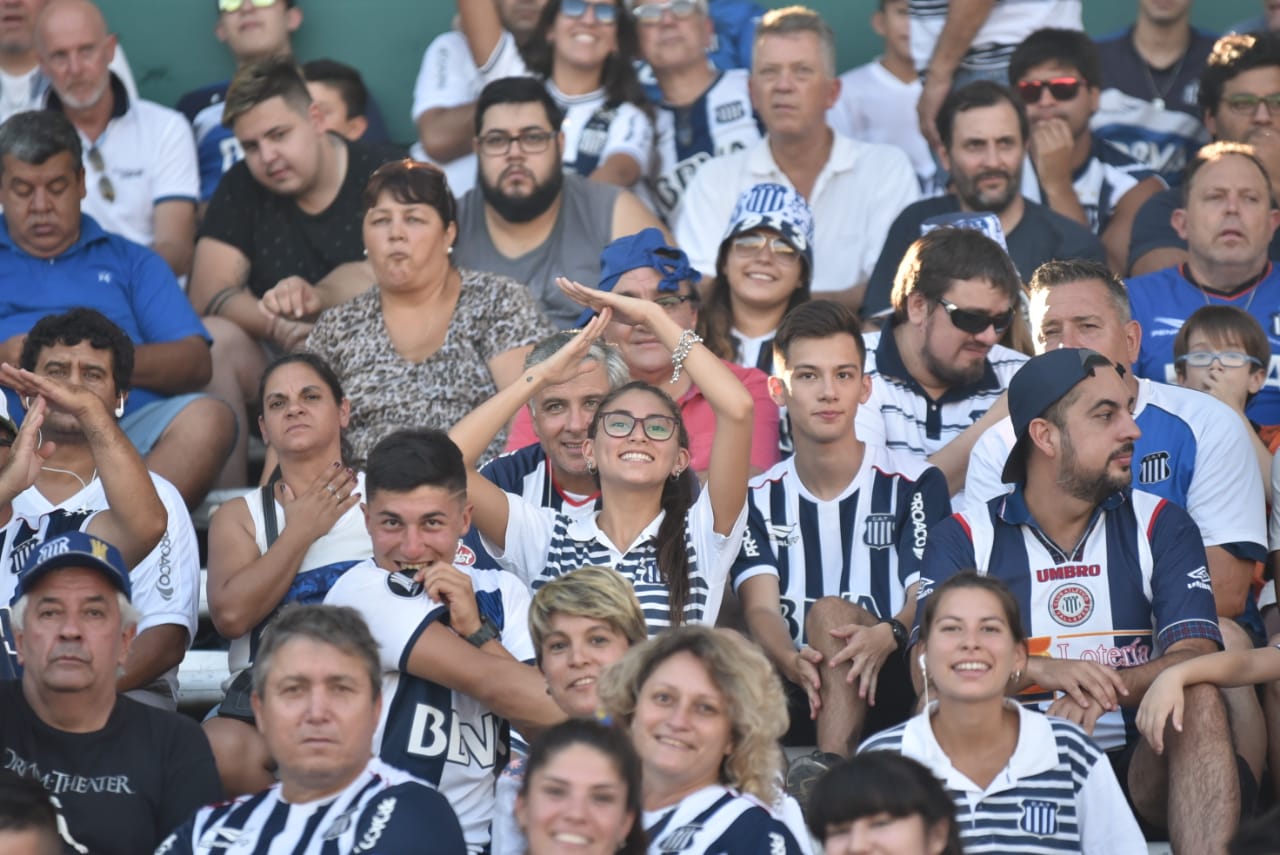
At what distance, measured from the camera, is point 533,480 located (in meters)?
5.54

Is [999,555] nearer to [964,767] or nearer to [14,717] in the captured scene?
[964,767]

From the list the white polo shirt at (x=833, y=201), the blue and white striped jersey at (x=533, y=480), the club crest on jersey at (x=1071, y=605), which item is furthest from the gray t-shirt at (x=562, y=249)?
the club crest on jersey at (x=1071, y=605)

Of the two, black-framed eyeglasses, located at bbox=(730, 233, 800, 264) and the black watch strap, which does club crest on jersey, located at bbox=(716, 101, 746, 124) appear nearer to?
black-framed eyeglasses, located at bbox=(730, 233, 800, 264)

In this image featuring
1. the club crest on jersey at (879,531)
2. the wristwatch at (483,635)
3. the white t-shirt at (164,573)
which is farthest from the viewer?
the club crest on jersey at (879,531)

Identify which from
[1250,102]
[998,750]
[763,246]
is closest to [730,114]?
[763,246]

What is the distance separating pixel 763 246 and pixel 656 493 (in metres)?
1.62

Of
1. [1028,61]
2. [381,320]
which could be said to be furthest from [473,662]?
[1028,61]

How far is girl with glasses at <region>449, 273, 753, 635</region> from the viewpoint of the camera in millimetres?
4879

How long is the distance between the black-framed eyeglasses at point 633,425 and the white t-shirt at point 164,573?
3.97 ft

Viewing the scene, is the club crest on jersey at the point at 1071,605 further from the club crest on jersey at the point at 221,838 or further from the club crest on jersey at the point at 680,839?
the club crest on jersey at the point at 221,838

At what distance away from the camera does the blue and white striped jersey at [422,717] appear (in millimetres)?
4453

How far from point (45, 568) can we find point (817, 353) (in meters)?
2.09

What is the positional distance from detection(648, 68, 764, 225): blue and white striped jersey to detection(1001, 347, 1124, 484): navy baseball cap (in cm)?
278

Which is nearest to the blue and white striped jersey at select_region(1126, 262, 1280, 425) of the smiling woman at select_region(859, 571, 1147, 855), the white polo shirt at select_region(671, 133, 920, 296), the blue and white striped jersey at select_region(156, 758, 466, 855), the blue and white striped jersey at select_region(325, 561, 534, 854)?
the white polo shirt at select_region(671, 133, 920, 296)
